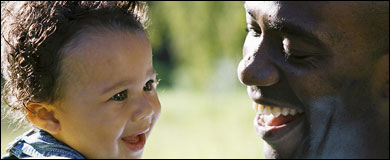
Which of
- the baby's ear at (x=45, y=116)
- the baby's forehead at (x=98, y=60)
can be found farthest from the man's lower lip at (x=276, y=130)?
the baby's ear at (x=45, y=116)

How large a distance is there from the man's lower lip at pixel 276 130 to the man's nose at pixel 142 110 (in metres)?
0.46

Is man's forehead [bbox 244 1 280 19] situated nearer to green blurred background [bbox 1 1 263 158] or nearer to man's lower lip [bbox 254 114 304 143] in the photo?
man's lower lip [bbox 254 114 304 143]

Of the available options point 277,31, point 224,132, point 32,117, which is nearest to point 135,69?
point 32,117

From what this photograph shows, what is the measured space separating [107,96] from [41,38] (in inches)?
9.5

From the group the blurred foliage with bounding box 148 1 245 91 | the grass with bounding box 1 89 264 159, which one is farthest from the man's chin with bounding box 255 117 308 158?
the blurred foliage with bounding box 148 1 245 91

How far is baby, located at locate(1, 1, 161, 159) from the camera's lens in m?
1.85

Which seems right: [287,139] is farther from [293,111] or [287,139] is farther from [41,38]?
[41,38]

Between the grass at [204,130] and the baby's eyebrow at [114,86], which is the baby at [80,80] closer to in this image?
the baby's eyebrow at [114,86]

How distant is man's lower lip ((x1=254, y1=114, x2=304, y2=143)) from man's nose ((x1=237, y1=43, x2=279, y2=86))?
6.5 inches

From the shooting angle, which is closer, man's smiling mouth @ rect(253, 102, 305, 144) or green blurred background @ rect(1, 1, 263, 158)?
man's smiling mouth @ rect(253, 102, 305, 144)

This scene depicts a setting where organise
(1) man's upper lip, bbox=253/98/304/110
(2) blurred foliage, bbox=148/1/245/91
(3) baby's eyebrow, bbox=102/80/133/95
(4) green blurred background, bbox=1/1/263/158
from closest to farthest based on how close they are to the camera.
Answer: (3) baby's eyebrow, bbox=102/80/133/95
(1) man's upper lip, bbox=253/98/304/110
(4) green blurred background, bbox=1/1/263/158
(2) blurred foliage, bbox=148/1/245/91

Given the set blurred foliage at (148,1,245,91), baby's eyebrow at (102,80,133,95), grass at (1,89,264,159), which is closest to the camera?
baby's eyebrow at (102,80,133,95)

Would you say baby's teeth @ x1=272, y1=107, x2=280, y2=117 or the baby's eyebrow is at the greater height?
the baby's eyebrow

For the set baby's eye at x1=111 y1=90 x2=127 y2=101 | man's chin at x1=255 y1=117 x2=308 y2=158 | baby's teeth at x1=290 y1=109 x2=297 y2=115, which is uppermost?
baby's eye at x1=111 y1=90 x2=127 y2=101
